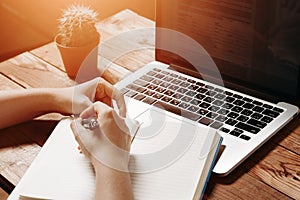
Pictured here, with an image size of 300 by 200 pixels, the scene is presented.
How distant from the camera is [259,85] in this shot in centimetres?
111

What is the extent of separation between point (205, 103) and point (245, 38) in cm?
17

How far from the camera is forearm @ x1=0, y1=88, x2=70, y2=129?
104 centimetres

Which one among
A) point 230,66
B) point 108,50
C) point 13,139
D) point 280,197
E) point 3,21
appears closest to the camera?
point 280,197

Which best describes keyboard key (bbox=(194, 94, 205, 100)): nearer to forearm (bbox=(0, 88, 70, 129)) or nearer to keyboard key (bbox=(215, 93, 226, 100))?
keyboard key (bbox=(215, 93, 226, 100))

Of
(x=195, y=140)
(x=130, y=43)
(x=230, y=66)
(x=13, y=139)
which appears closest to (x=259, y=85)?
(x=230, y=66)

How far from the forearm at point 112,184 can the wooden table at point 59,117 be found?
15cm

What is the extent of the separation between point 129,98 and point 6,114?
10.3 inches

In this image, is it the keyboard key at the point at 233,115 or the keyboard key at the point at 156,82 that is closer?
the keyboard key at the point at 233,115

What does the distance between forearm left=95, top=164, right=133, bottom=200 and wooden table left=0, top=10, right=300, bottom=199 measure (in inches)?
5.9

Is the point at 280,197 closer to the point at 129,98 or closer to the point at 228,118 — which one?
the point at 228,118

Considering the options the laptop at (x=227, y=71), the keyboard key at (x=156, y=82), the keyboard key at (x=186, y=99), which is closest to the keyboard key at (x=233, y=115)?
the laptop at (x=227, y=71)

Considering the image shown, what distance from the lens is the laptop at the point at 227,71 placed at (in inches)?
39.9

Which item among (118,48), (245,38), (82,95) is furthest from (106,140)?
(118,48)

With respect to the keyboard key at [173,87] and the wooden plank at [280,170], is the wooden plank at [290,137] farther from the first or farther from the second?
the keyboard key at [173,87]
